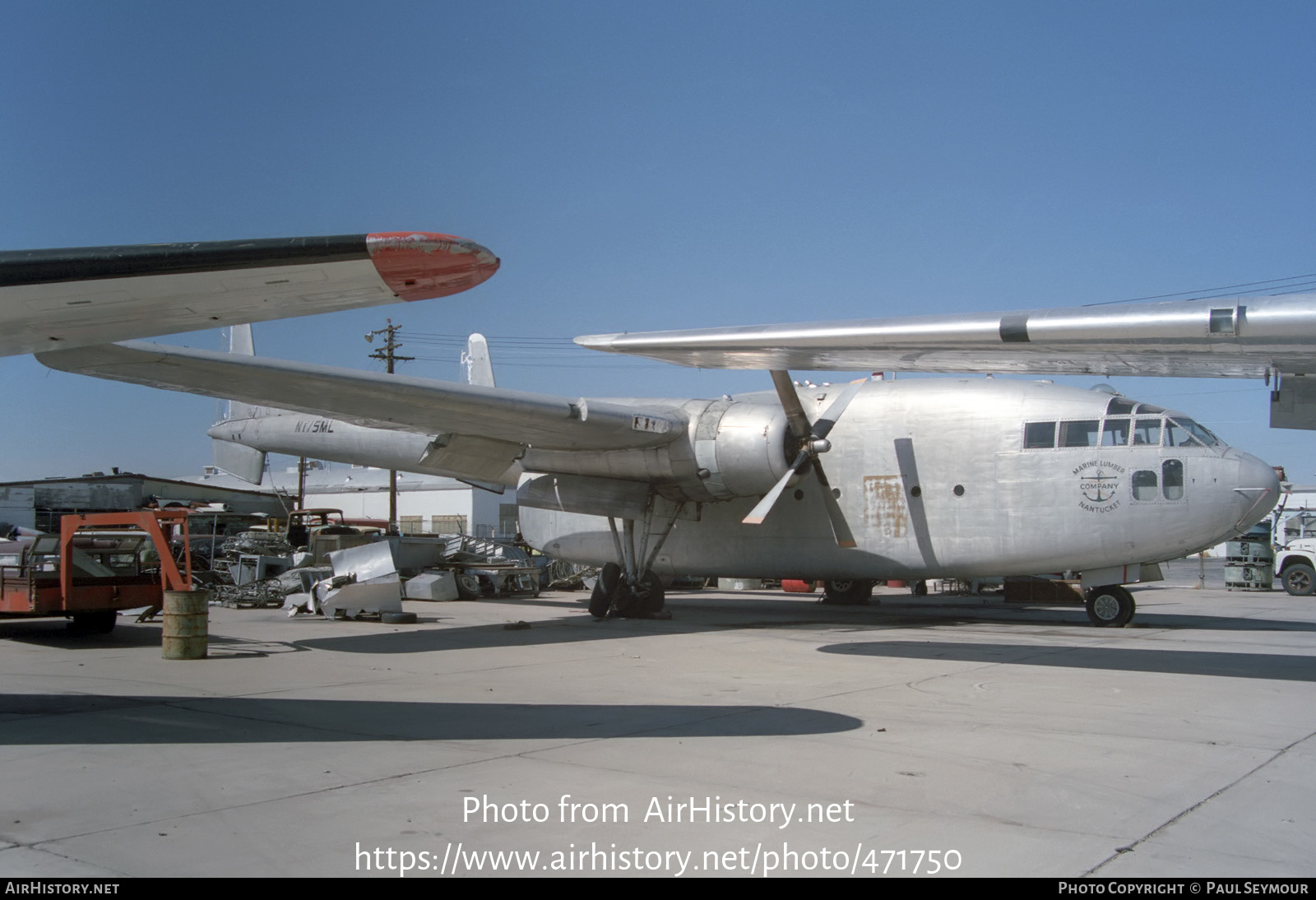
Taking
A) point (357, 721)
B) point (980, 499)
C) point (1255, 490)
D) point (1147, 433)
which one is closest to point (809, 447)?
point (980, 499)

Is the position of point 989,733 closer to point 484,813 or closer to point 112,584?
point 484,813

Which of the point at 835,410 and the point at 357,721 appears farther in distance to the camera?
the point at 835,410

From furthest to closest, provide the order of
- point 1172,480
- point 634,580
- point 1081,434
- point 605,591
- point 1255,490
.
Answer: point 605,591 < point 634,580 < point 1081,434 < point 1172,480 < point 1255,490

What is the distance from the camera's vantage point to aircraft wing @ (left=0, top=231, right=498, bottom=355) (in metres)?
5.05

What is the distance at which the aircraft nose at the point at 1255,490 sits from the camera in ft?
41.1

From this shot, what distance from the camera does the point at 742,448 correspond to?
1531 centimetres

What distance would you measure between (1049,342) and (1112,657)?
5095 millimetres

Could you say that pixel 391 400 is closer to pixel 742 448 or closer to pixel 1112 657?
pixel 742 448

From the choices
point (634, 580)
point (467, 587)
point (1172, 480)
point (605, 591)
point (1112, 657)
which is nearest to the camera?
point (1112, 657)

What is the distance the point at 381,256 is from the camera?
5.09 metres

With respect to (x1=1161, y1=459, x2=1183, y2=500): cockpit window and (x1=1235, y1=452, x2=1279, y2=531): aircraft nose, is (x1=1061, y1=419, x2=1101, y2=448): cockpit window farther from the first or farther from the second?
(x1=1235, y1=452, x2=1279, y2=531): aircraft nose

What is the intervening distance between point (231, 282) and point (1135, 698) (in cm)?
774

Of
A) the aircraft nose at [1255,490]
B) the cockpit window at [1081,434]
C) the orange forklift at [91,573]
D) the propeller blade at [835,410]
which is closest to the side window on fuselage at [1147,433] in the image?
the cockpit window at [1081,434]

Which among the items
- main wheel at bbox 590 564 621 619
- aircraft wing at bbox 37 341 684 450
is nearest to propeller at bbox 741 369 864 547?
aircraft wing at bbox 37 341 684 450
